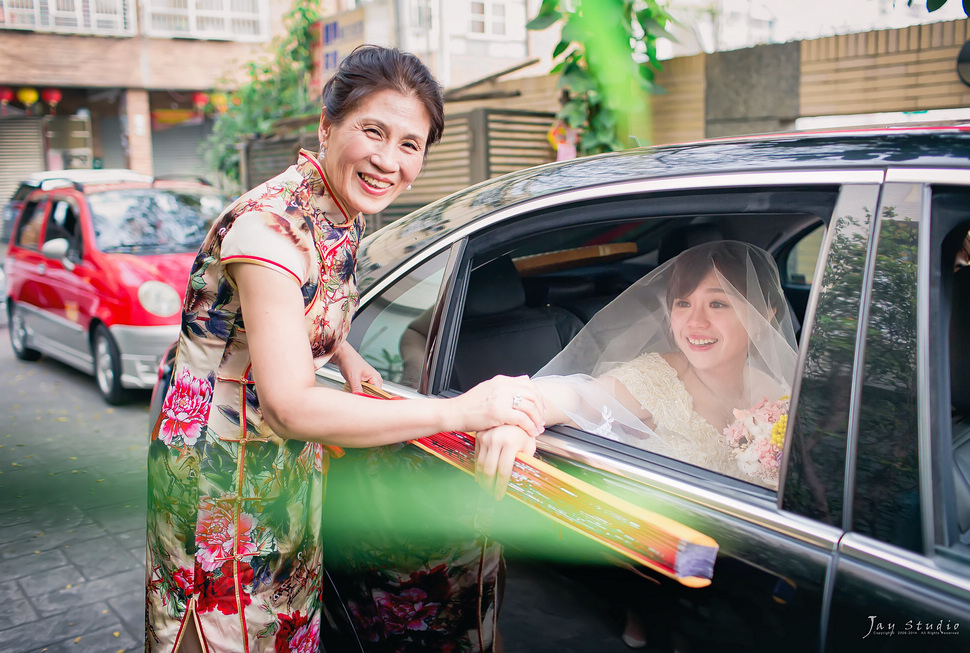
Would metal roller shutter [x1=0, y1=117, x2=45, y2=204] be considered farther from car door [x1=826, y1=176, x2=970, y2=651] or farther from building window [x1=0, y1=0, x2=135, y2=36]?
car door [x1=826, y1=176, x2=970, y2=651]

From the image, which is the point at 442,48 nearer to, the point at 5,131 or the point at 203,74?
the point at 203,74

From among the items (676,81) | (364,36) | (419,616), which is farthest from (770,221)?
(364,36)

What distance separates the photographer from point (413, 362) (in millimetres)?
2086

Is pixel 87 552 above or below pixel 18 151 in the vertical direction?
below

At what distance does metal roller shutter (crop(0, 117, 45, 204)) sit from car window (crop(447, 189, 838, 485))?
2231cm

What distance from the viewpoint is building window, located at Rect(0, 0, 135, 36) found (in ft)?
60.3

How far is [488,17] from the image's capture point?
16.0 metres

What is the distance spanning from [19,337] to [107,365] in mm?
2250

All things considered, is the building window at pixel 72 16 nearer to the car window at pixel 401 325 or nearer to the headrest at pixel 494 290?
the headrest at pixel 494 290

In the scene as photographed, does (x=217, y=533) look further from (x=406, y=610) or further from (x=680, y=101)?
(x=680, y=101)

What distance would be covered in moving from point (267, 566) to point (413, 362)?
651mm

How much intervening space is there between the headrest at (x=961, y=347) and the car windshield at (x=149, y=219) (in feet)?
18.5

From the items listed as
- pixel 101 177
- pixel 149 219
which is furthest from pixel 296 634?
pixel 101 177

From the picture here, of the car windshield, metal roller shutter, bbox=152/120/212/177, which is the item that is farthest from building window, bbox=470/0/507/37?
the car windshield
